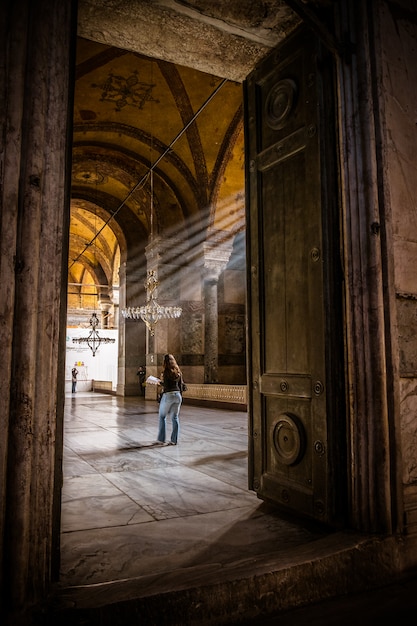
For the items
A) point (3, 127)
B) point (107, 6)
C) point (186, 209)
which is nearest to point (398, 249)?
point (3, 127)

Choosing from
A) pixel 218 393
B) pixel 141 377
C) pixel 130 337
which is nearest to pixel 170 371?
pixel 218 393

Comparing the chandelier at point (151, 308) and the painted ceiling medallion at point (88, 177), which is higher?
the painted ceiling medallion at point (88, 177)

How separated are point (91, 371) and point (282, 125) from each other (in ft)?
84.5

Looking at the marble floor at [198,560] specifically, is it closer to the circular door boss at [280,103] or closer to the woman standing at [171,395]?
the woman standing at [171,395]

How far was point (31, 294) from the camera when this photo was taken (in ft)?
6.29

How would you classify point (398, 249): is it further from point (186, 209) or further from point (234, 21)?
point (186, 209)

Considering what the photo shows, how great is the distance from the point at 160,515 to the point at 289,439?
3.40 ft

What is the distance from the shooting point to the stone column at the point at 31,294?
182cm

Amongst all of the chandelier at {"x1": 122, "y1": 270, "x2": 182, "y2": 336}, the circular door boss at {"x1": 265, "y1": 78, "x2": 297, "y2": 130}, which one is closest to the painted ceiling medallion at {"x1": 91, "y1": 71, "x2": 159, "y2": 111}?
the chandelier at {"x1": 122, "y1": 270, "x2": 182, "y2": 336}

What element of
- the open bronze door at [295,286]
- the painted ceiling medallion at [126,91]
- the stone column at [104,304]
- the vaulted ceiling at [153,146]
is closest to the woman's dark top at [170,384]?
the open bronze door at [295,286]

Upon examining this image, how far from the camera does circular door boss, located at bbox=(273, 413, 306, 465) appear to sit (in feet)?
9.80

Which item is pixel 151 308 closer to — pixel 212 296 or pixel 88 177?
pixel 212 296

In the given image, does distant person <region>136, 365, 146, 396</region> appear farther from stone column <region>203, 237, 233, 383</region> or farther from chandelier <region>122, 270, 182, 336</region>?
chandelier <region>122, 270, 182, 336</region>

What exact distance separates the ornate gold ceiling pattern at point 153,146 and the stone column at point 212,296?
0.63 m
